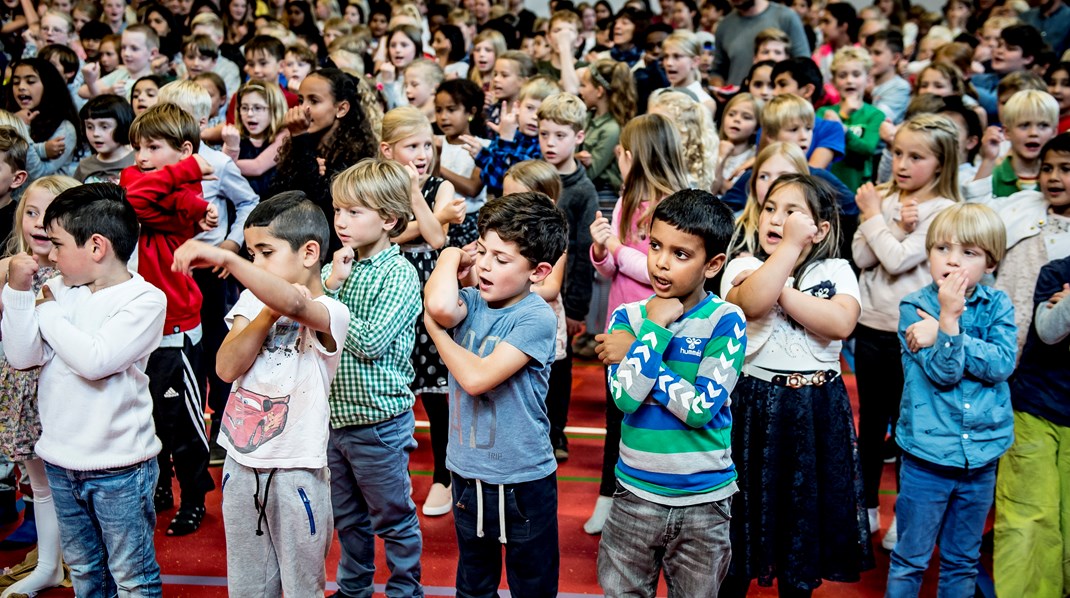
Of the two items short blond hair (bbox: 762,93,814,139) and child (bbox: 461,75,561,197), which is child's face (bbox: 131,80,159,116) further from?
short blond hair (bbox: 762,93,814,139)

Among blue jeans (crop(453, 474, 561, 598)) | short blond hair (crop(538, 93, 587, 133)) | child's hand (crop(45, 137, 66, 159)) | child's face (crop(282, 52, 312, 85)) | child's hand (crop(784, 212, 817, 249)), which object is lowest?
blue jeans (crop(453, 474, 561, 598))

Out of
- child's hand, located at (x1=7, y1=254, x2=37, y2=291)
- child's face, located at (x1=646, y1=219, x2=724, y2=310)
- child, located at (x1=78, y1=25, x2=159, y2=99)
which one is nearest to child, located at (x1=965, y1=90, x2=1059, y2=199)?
child's face, located at (x1=646, y1=219, x2=724, y2=310)

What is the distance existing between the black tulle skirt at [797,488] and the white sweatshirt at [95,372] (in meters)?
1.78

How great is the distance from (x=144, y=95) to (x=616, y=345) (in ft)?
12.6

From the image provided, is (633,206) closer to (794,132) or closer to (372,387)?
(794,132)

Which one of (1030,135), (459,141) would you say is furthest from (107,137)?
(1030,135)

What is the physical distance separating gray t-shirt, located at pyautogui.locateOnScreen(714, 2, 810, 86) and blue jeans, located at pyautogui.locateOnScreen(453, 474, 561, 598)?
16.9 ft

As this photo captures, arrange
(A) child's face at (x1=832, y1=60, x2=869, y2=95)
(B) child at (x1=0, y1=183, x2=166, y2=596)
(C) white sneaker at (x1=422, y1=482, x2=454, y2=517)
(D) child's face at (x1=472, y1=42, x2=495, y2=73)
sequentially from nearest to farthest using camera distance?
(B) child at (x1=0, y1=183, x2=166, y2=596), (C) white sneaker at (x1=422, y1=482, x2=454, y2=517), (A) child's face at (x1=832, y1=60, x2=869, y2=95), (D) child's face at (x1=472, y1=42, x2=495, y2=73)

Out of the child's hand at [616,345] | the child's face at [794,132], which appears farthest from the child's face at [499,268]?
the child's face at [794,132]

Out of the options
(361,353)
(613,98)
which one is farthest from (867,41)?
(361,353)

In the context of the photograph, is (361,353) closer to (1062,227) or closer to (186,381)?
(186,381)

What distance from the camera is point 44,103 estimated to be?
514cm

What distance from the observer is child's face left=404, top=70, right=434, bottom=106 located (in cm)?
551

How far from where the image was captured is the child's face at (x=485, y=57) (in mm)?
6688
